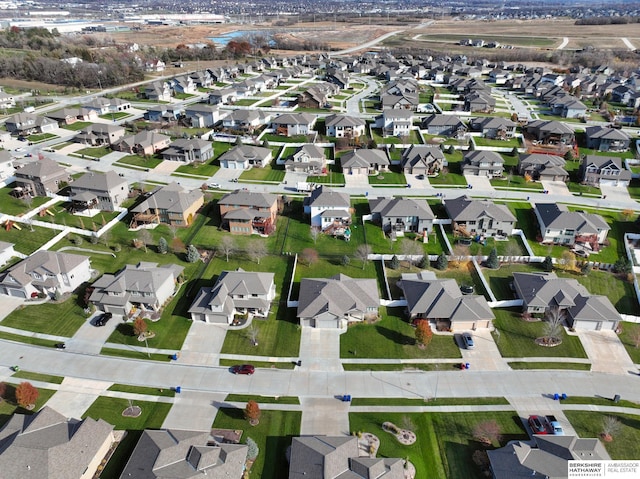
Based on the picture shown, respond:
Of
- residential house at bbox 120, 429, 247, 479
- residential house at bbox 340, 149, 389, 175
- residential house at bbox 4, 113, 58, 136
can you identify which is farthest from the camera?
residential house at bbox 4, 113, 58, 136

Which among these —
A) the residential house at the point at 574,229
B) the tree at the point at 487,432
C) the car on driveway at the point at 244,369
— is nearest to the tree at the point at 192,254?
the car on driveway at the point at 244,369

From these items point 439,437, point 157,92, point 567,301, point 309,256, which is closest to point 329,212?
point 309,256

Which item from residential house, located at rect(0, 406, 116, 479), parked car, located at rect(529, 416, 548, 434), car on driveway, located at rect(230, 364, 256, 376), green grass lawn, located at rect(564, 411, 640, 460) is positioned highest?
residential house, located at rect(0, 406, 116, 479)

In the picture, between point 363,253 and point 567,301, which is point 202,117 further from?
point 567,301

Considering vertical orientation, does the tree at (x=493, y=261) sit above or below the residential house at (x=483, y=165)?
below

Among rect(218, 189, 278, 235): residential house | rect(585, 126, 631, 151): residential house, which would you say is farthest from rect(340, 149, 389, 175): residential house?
rect(585, 126, 631, 151): residential house

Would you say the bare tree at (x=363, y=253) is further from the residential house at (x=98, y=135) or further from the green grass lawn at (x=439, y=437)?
the residential house at (x=98, y=135)

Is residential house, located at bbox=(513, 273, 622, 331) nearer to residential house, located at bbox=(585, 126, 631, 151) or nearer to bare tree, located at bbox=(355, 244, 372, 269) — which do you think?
bare tree, located at bbox=(355, 244, 372, 269)

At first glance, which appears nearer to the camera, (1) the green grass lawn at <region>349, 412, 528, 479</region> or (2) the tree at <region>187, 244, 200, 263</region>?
(1) the green grass lawn at <region>349, 412, 528, 479</region>
